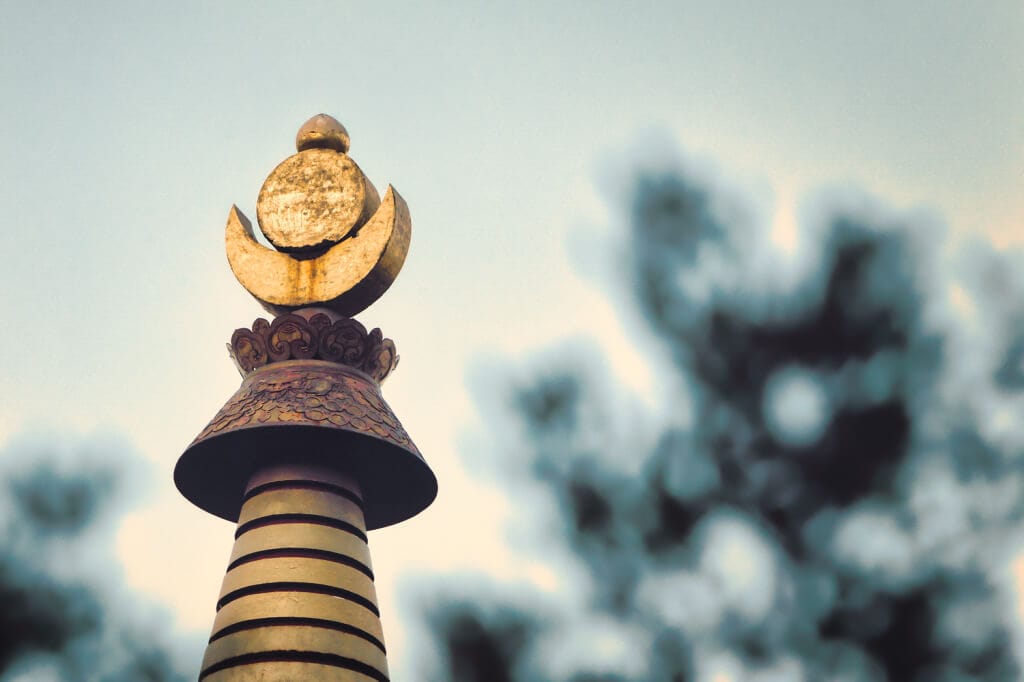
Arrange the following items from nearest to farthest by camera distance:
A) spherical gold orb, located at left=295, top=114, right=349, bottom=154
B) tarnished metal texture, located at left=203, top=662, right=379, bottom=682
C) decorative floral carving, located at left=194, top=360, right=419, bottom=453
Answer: tarnished metal texture, located at left=203, top=662, right=379, bottom=682, decorative floral carving, located at left=194, top=360, right=419, bottom=453, spherical gold orb, located at left=295, top=114, right=349, bottom=154

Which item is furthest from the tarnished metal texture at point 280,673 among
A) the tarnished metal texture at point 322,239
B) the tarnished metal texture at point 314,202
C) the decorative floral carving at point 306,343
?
the tarnished metal texture at point 314,202

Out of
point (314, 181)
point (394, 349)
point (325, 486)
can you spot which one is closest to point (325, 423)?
point (325, 486)

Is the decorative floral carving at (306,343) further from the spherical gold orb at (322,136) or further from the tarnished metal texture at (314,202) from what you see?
the spherical gold orb at (322,136)

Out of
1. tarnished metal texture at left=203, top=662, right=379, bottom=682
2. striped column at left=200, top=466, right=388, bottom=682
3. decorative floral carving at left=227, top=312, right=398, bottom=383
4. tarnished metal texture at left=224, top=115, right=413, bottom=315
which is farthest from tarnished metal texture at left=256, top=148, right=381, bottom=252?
tarnished metal texture at left=203, top=662, right=379, bottom=682

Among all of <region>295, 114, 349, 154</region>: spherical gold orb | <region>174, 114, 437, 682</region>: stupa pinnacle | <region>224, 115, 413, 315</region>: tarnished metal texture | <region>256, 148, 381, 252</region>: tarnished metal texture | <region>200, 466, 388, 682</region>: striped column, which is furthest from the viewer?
<region>295, 114, 349, 154</region>: spherical gold orb

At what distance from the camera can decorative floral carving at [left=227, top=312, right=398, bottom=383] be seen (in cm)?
938

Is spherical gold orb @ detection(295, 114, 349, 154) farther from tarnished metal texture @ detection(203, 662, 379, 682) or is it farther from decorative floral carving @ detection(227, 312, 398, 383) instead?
tarnished metal texture @ detection(203, 662, 379, 682)

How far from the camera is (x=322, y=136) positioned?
10234 mm

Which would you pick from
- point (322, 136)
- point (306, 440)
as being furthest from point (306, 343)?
point (322, 136)

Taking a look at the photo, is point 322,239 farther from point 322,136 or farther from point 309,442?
point 309,442

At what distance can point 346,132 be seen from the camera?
10.4 meters

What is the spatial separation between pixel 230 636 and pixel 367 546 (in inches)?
45.5

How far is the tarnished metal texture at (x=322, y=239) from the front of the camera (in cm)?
973

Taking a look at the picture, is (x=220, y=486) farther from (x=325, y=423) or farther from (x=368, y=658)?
(x=368, y=658)
